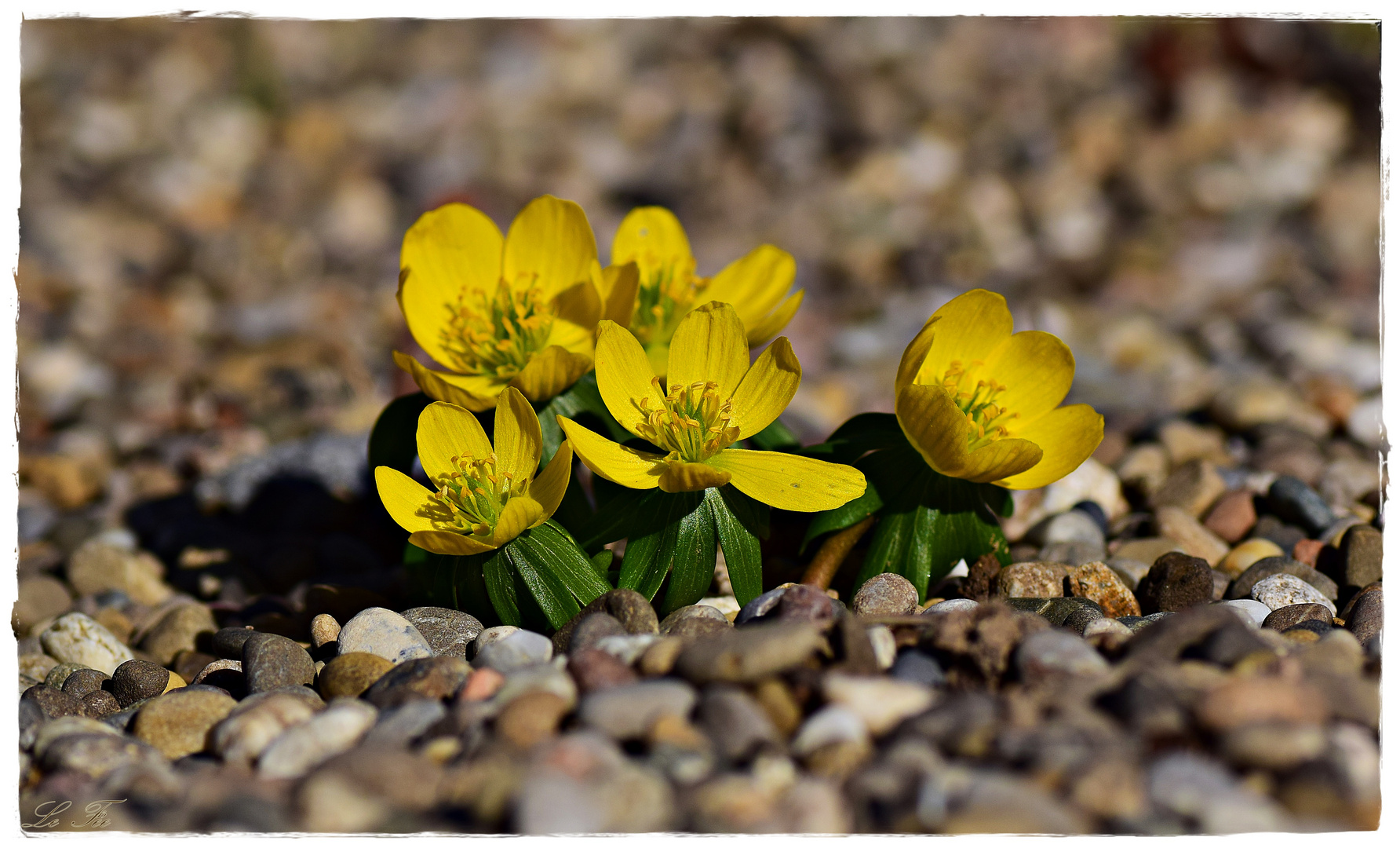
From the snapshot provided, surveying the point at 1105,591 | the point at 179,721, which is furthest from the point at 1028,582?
the point at 179,721

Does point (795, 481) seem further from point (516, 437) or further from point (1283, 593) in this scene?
point (1283, 593)

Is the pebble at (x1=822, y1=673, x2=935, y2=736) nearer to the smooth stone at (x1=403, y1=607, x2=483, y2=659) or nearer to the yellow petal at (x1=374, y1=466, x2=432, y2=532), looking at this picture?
the smooth stone at (x1=403, y1=607, x2=483, y2=659)

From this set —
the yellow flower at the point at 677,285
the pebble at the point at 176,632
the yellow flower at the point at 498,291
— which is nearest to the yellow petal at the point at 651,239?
the yellow flower at the point at 677,285

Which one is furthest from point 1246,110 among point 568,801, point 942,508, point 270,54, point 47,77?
point 47,77

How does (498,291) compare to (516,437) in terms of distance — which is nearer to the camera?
(516,437)

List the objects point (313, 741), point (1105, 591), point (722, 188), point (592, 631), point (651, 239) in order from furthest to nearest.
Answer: point (722, 188) < point (651, 239) < point (1105, 591) < point (592, 631) < point (313, 741)

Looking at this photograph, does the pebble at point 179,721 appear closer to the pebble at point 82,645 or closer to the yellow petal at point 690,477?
the pebble at point 82,645
